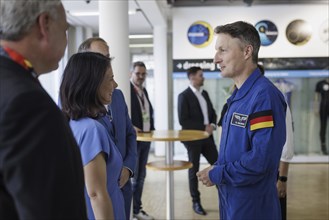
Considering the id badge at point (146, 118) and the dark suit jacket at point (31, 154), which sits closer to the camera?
the dark suit jacket at point (31, 154)

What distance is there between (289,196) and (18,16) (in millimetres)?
4987

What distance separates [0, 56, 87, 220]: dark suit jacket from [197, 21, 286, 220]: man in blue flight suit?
39.8 inches

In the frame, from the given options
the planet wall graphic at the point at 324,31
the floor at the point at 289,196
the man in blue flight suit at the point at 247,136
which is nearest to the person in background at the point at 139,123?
the floor at the point at 289,196

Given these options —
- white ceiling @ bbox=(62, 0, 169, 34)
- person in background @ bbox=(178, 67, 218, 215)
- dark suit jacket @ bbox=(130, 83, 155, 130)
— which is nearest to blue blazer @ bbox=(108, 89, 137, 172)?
dark suit jacket @ bbox=(130, 83, 155, 130)

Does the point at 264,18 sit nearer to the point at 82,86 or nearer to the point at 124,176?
the point at 124,176

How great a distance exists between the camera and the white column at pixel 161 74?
26.0 feet

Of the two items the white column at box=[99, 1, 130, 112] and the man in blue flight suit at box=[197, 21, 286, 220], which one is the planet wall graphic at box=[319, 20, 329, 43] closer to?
the white column at box=[99, 1, 130, 112]

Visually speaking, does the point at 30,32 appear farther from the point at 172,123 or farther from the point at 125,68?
the point at 172,123

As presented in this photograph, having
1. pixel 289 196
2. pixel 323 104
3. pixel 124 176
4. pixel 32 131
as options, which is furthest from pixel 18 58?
pixel 323 104

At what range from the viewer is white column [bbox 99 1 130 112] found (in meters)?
3.59

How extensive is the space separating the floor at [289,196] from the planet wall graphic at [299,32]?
262 cm

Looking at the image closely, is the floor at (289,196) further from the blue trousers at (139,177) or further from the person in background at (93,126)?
the person in background at (93,126)

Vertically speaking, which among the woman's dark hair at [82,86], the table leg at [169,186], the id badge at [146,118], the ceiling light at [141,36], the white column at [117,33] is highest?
the ceiling light at [141,36]

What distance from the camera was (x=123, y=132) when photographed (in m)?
2.36
